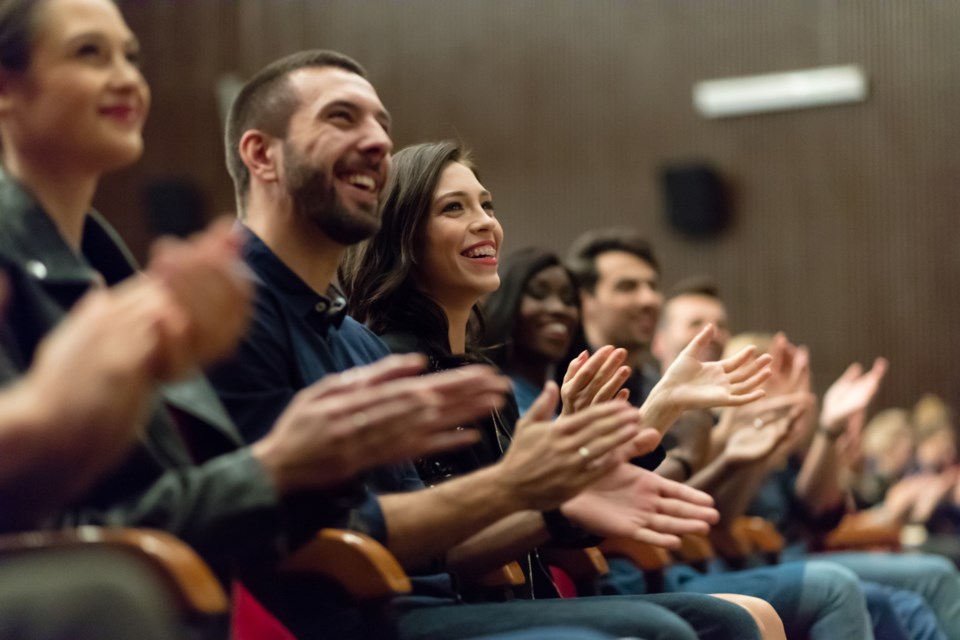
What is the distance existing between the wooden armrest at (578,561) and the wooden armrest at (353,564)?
0.88 m

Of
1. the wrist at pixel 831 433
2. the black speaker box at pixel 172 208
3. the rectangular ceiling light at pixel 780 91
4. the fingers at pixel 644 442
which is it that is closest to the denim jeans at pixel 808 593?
the wrist at pixel 831 433

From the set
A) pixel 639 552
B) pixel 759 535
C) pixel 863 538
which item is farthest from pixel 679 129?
pixel 639 552

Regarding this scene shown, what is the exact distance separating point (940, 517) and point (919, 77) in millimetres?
3250

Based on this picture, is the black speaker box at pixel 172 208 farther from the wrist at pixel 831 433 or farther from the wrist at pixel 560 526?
the wrist at pixel 560 526

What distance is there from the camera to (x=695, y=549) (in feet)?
10.0

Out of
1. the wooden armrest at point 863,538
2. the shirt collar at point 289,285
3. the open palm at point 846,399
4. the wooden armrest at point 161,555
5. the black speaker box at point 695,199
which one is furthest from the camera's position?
the black speaker box at point 695,199

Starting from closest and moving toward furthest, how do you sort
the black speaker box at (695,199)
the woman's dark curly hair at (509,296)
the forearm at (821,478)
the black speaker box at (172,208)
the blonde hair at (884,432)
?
the woman's dark curly hair at (509,296) < the forearm at (821,478) < the blonde hair at (884,432) < the black speaker box at (695,199) < the black speaker box at (172,208)

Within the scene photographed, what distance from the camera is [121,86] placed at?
4.99ft

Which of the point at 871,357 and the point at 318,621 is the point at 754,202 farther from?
the point at 318,621

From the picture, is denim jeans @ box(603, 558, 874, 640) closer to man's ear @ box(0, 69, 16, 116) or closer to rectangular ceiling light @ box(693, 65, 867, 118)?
man's ear @ box(0, 69, 16, 116)

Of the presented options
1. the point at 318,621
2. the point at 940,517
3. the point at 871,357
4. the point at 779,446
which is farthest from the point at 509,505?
the point at 871,357

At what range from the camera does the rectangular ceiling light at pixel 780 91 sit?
798 centimetres

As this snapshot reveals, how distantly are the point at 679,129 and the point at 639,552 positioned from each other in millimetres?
6011

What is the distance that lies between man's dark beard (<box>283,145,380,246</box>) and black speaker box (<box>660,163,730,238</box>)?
6507 mm
